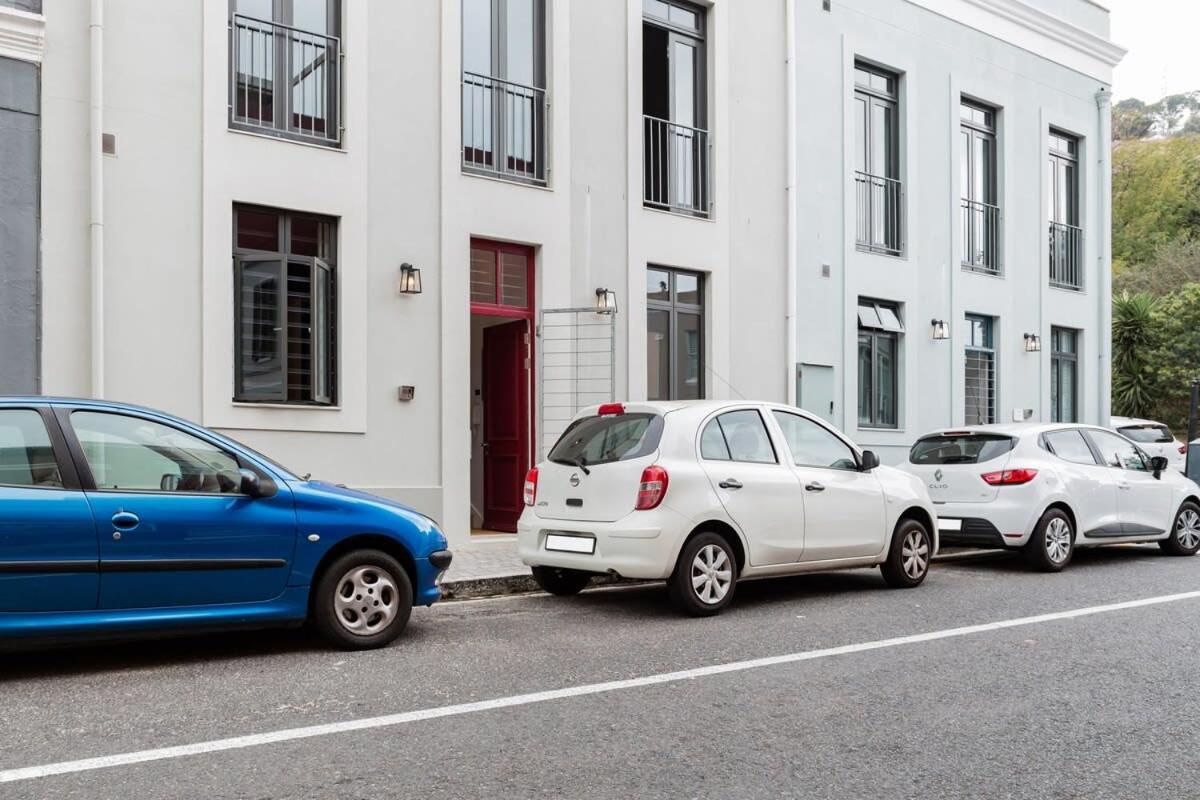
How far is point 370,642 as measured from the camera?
7.21 m

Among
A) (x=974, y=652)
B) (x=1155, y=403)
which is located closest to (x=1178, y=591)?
(x=974, y=652)

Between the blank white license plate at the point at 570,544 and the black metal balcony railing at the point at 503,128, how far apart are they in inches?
222

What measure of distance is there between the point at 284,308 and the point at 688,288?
5676 mm

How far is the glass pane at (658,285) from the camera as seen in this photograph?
14.6 m

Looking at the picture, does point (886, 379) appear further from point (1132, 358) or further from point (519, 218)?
point (1132, 358)

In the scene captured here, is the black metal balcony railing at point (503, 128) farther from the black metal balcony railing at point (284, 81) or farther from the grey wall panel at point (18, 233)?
the grey wall panel at point (18, 233)

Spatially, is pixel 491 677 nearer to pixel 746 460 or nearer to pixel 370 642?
pixel 370 642

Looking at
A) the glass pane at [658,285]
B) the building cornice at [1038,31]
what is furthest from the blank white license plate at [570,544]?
the building cornice at [1038,31]

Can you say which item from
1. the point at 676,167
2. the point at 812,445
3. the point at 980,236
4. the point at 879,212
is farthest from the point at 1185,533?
the point at 980,236

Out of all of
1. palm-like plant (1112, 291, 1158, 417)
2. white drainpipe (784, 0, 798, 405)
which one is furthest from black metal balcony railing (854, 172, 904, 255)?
palm-like plant (1112, 291, 1158, 417)

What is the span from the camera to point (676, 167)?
14992 millimetres

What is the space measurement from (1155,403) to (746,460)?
106 ft

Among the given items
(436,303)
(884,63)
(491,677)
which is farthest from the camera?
(884,63)

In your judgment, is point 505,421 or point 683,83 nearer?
point 505,421
